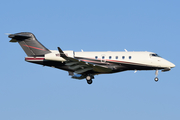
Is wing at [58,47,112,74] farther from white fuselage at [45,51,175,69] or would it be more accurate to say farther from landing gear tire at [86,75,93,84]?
white fuselage at [45,51,175,69]

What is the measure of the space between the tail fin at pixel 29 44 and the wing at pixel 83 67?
4056 millimetres

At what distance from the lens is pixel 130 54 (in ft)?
107

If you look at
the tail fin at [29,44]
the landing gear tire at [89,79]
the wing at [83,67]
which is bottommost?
the landing gear tire at [89,79]

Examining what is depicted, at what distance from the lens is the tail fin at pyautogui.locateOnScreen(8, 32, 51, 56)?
3334cm

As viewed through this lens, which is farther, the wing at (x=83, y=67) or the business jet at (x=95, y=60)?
the business jet at (x=95, y=60)

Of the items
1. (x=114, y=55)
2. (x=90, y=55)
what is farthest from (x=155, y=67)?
(x=90, y=55)

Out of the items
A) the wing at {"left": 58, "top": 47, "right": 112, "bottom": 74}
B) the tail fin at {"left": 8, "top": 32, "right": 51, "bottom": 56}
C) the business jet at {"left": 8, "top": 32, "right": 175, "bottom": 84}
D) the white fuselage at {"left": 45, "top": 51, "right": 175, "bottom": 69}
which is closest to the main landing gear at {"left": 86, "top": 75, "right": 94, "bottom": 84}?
the business jet at {"left": 8, "top": 32, "right": 175, "bottom": 84}

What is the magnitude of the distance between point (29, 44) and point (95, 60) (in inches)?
302

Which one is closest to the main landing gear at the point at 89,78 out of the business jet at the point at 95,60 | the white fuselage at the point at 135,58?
the business jet at the point at 95,60

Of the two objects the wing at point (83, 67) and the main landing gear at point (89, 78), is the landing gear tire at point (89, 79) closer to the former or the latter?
the main landing gear at point (89, 78)

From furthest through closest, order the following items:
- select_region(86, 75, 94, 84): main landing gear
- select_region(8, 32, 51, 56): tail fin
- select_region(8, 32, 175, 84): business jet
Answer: select_region(8, 32, 51, 56): tail fin
select_region(86, 75, 94, 84): main landing gear
select_region(8, 32, 175, 84): business jet

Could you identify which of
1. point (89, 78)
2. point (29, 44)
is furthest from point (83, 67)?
point (29, 44)

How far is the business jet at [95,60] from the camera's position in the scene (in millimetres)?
31844

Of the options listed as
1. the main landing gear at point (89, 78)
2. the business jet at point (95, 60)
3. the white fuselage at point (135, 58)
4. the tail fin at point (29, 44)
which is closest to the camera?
the business jet at point (95, 60)
